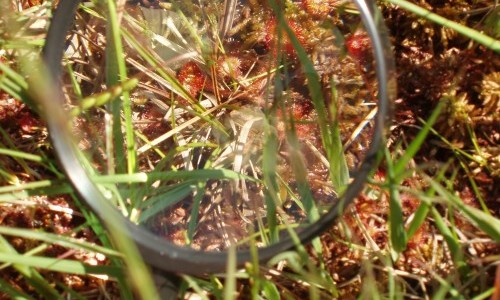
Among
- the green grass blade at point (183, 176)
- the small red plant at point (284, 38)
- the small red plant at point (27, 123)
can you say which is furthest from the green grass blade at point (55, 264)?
the small red plant at point (284, 38)

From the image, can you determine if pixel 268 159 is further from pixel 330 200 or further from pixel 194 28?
pixel 194 28

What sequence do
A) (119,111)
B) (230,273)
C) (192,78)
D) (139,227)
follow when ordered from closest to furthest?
(230,273)
(139,227)
(119,111)
(192,78)

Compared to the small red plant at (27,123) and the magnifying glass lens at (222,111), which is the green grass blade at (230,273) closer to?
the magnifying glass lens at (222,111)

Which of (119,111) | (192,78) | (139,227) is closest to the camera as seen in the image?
(139,227)

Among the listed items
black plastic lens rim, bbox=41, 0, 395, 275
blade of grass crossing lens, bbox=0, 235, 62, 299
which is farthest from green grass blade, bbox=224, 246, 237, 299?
blade of grass crossing lens, bbox=0, 235, 62, 299

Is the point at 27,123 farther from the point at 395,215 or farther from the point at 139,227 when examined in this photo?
the point at 395,215

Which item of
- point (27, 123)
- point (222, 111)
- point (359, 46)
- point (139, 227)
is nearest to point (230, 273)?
point (139, 227)

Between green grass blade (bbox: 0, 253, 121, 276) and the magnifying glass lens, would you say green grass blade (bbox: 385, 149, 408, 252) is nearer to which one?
the magnifying glass lens

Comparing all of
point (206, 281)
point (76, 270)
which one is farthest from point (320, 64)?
point (76, 270)
